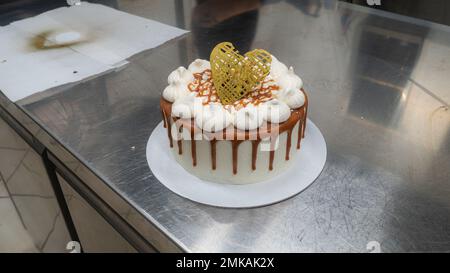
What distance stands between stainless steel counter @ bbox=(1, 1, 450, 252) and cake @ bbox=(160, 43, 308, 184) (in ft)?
0.31

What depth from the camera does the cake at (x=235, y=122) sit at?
83 centimetres

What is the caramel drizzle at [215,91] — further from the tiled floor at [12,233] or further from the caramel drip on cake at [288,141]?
the tiled floor at [12,233]

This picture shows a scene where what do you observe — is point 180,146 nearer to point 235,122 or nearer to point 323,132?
point 235,122

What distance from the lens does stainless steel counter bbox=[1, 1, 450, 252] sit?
79 centimetres

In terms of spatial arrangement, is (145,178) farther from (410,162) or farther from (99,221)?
(410,162)

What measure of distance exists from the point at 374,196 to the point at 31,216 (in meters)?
1.45

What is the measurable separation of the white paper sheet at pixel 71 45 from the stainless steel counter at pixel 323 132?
0.06 meters

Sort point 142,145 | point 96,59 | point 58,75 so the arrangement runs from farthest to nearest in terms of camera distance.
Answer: point 96,59
point 58,75
point 142,145

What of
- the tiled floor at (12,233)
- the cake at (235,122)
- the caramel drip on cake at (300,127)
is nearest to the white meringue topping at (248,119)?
the cake at (235,122)

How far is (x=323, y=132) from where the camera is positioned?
1.06 metres

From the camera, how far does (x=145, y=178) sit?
0.92m

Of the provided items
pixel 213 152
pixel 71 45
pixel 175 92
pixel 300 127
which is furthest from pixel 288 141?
pixel 71 45

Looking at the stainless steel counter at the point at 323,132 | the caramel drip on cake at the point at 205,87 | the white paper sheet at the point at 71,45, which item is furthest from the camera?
the white paper sheet at the point at 71,45

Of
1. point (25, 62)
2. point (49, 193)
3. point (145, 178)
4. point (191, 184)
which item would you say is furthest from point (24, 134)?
point (191, 184)
